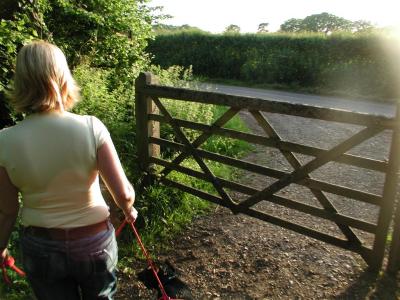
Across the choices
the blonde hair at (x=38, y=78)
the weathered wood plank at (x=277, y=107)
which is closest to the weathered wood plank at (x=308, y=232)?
the weathered wood plank at (x=277, y=107)

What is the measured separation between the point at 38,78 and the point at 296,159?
280 cm

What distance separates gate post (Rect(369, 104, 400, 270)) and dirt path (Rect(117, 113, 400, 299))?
229mm

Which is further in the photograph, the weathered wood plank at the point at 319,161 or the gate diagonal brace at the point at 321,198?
the gate diagonal brace at the point at 321,198

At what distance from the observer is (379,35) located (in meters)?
17.4

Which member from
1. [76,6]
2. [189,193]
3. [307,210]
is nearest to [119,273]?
[189,193]

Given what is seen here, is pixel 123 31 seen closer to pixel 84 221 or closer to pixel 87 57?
pixel 87 57

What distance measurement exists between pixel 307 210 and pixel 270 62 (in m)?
18.1

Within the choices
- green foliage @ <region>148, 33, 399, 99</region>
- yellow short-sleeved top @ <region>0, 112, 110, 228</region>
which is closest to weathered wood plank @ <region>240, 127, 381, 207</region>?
yellow short-sleeved top @ <region>0, 112, 110, 228</region>

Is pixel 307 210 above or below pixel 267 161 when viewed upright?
above

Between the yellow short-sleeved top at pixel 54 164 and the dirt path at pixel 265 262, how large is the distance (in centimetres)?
203

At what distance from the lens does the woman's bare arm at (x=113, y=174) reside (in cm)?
185

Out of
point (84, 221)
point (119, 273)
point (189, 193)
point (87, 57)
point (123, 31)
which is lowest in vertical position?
point (119, 273)

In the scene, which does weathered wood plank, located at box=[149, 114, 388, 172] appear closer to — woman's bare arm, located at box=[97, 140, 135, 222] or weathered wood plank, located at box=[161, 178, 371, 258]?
weathered wood plank, located at box=[161, 178, 371, 258]

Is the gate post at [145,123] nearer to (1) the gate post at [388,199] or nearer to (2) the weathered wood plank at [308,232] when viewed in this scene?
(2) the weathered wood plank at [308,232]
